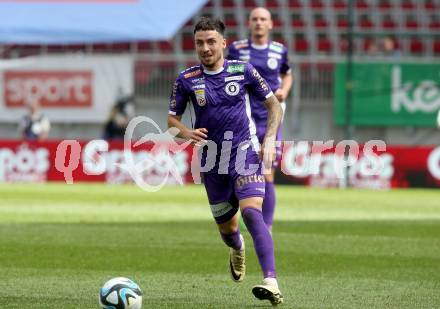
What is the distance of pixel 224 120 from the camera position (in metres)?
9.04

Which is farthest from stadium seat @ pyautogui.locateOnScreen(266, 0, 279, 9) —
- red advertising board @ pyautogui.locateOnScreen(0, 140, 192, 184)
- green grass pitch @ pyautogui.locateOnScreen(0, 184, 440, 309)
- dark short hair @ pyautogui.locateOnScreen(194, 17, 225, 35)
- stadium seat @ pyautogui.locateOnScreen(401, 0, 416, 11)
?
dark short hair @ pyautogui.locateOnScreen(194, 17, 225, 35)

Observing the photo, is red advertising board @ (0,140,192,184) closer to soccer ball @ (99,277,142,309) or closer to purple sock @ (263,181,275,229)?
purple sock @ (263,181,275,229)

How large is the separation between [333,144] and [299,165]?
3.48 feet

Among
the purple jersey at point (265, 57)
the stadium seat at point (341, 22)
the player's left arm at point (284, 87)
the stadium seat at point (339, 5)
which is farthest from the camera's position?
the stadium seat at point (339, 5)

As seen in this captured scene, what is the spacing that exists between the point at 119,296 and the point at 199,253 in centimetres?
429

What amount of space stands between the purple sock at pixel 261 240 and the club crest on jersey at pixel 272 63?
4.68 meters

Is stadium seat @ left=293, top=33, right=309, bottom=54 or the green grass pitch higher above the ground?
stadium seat @ left=293, top=33, right=309, bottom=54

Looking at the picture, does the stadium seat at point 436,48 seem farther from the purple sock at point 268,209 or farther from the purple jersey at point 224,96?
the purple jersey at point 224,96

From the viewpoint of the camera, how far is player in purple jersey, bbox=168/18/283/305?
8.87m

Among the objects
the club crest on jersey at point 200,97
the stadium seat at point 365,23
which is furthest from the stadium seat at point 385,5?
the club crest on jersey at point 200,97

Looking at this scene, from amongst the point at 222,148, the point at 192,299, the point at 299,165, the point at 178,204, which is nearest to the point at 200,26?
the point at 222,148

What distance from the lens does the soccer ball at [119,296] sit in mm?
7648

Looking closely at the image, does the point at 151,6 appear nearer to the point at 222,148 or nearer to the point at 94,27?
the point at 94,27

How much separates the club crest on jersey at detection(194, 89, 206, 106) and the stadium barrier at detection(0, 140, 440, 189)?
587 inches
